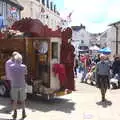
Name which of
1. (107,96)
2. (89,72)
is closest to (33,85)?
(107,96)

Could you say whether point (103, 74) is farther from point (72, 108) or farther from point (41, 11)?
point (41, 11)

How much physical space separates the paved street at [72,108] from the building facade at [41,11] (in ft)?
81.6

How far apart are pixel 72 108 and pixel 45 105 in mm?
948

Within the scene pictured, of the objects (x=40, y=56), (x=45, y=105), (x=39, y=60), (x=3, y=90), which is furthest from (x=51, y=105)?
(x=3, y=90)

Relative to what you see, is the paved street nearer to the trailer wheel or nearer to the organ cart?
the trailer wheel

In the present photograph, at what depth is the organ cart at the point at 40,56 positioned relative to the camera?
1367cm

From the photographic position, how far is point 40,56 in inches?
542

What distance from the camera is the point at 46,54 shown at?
1360cm

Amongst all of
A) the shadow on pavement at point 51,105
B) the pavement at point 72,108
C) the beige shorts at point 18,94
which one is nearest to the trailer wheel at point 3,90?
the pavement at point 72,108

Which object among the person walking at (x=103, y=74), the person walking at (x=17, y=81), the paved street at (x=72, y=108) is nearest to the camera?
the person walking at (x=17, y=81)

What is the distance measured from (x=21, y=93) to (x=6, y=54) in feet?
12.0

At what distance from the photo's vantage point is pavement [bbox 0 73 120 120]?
38.9ft

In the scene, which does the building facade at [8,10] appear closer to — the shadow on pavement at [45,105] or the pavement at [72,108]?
the pavement at [72,108]

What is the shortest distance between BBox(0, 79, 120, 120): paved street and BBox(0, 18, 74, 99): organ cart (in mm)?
461
